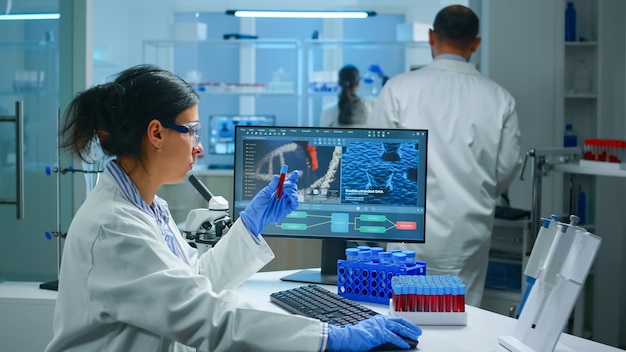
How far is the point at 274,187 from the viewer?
2236 millimetres

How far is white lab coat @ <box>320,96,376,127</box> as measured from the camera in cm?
650

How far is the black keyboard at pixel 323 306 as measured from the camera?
6.11 ft

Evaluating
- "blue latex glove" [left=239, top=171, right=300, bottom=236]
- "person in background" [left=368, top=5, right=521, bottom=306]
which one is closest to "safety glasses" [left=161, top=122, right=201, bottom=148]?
"blue latex glove" [left=239, top=171, right=300, bottom=236]

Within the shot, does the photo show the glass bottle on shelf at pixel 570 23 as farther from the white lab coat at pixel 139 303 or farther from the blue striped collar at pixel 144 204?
the white lab coat at pixel 139 303

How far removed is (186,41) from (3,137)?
131 inches

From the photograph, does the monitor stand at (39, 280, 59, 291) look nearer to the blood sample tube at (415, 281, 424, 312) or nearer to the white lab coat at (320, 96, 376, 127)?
the blood sample tube at (415, 281, 424, 312)

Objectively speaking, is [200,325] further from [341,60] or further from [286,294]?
[341,60]

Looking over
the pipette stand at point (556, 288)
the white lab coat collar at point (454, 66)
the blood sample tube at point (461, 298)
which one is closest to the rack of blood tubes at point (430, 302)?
the blood sample tube at point (461, 298)

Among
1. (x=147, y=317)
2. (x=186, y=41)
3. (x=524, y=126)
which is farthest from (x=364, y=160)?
(x=186, y=41)

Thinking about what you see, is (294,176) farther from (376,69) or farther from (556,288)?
(376,69)

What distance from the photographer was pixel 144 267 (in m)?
1.58

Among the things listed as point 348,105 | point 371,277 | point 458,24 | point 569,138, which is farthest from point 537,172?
point 348,105

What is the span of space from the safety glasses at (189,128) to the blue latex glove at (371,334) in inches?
21.2

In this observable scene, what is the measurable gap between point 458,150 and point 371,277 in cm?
126
